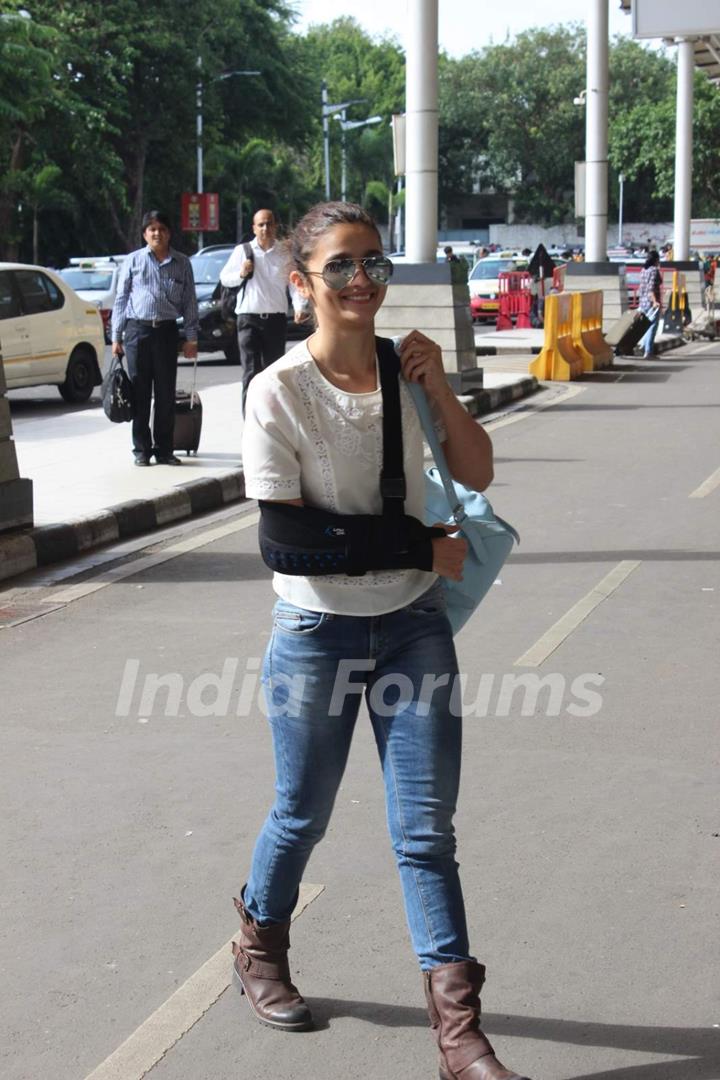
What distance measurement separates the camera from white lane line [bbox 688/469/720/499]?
1118 cm

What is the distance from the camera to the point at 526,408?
17.7 meters

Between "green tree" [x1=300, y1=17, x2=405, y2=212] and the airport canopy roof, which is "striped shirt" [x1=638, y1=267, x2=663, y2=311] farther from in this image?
"green tree" [x1=300, y1=17, x2=405, y2=212]

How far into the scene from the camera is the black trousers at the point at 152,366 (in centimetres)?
1157

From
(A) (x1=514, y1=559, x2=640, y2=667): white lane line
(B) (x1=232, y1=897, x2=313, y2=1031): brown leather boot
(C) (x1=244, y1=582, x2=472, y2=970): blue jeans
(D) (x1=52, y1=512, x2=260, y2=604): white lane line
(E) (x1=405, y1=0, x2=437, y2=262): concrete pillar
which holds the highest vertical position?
(E) (x1=405, y1=0, x2=437, y2=262): concrete pillar

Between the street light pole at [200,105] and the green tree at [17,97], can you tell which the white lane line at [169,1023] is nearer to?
the green tree at [17,97]

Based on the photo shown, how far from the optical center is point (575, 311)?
72.1 ft

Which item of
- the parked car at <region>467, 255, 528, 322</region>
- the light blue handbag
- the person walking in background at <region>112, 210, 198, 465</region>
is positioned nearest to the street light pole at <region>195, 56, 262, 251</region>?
the parked car at <region>467, 255, 528, 322</region>

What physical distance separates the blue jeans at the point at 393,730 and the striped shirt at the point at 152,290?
845 cm

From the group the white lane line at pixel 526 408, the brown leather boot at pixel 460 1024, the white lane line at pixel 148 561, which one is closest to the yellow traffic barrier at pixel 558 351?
the white lane line at pixel 526 408

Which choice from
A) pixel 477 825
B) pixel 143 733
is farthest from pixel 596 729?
pixel 143 733

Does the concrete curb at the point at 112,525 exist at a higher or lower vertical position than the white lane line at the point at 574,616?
higher

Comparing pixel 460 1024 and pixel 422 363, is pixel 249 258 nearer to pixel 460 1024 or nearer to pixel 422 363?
pixel 422 363

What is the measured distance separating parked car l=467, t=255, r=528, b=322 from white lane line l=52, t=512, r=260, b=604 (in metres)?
25.1

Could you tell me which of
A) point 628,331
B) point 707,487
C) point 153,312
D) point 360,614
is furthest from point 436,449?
point 628,331
